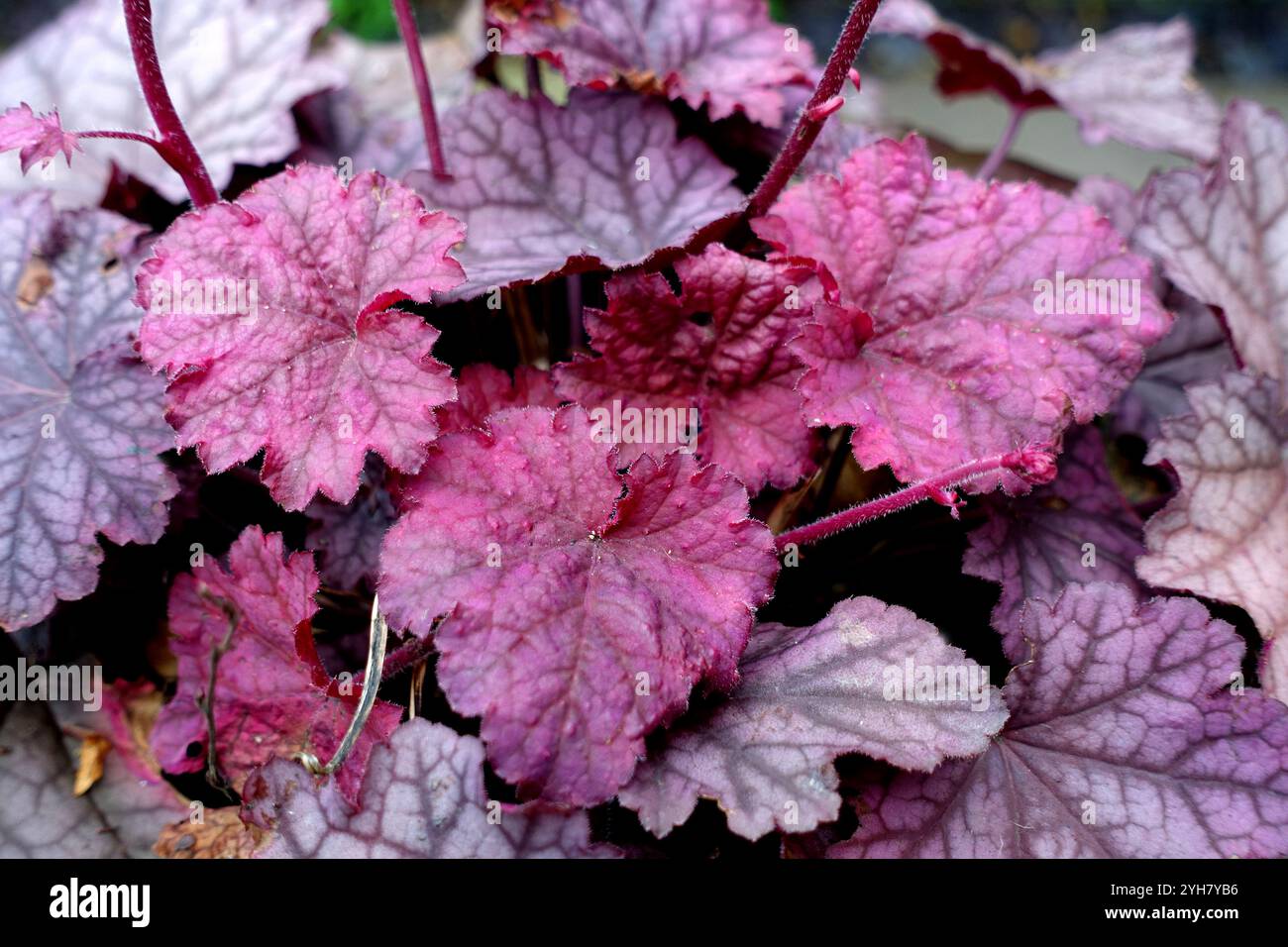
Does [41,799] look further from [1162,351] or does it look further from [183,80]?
[1162,351]

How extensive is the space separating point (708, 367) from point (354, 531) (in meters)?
0.41

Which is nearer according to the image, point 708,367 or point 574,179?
point 708,367

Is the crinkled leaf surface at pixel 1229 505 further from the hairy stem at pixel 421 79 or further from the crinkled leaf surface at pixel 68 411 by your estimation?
the crinkled leaf surface at pixel 68 411

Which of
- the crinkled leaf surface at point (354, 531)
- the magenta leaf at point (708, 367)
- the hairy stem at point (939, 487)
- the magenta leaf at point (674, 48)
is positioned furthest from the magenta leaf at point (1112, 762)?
the magenta leaf at point (674, 48)

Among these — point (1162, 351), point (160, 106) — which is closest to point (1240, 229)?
point (1162, 351)

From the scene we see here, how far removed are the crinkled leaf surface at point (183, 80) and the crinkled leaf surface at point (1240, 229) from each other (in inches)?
41.6

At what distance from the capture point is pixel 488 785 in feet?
3.24

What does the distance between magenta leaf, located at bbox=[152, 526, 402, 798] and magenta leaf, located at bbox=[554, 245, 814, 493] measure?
33cm

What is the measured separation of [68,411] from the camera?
1036 millimetres

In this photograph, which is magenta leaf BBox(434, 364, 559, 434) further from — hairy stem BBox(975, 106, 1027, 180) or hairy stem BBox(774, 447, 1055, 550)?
hairy stem BBox(975, 106, 1027, 180)

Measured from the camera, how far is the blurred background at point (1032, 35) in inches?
117

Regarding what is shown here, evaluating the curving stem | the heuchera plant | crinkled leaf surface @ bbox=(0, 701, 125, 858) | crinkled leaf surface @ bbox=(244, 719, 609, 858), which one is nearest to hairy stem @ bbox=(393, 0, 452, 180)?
the heuchera plant

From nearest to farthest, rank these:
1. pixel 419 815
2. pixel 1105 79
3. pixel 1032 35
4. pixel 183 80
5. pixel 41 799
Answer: pixel 419 815, pixel 41 799, pixel 183 80, pixel 1105 79, pixel 1032 35
